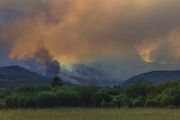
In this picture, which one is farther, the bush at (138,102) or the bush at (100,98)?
the bush at (100,98)

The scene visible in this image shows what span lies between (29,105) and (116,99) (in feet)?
45.5

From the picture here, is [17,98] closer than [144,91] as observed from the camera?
Yes

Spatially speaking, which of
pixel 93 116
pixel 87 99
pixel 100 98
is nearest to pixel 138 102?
pixel 100 98

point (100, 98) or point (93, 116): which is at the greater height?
point (100, 98)

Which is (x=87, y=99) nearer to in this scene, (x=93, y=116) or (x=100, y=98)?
(x=100, y=98)

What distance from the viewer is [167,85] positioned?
276ft

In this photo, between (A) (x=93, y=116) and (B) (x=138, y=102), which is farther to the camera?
(B) (x=138, y=102)

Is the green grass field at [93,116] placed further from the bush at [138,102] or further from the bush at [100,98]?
the bush at [100,98]

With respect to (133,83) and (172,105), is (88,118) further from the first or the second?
(133,83)

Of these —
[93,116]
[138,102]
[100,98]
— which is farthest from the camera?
[100,98]

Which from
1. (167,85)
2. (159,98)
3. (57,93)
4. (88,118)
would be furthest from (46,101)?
(88,118)

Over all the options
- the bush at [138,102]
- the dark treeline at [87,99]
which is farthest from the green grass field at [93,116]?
the dark treeline at [87,99]

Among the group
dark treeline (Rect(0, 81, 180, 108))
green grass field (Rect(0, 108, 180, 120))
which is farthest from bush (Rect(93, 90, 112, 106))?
green grass field (Rect(0, 108, 180, 120))

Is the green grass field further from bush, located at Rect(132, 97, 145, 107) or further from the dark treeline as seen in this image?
the dark treeline
